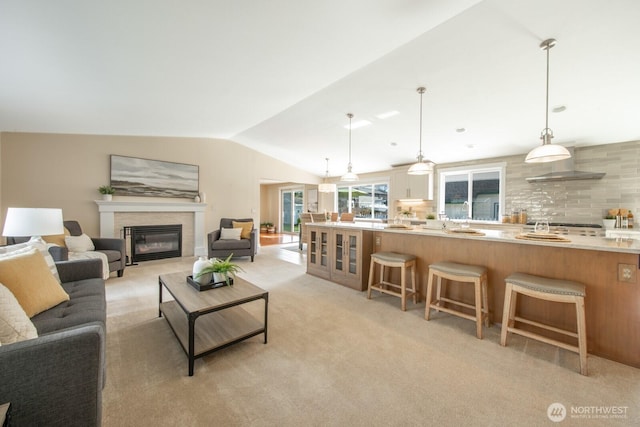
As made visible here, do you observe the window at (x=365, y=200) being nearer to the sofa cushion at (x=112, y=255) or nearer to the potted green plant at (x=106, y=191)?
the sofa cushion at (x=112, y=255)

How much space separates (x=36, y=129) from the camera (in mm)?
4062

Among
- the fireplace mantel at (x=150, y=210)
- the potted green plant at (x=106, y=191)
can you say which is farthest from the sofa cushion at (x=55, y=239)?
the potted green plant at (x=106, y=191)

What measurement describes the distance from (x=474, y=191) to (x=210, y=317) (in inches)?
233

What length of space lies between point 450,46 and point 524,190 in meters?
3.90

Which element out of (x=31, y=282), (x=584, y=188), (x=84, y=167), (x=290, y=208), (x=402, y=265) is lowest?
(x=402, y=265)

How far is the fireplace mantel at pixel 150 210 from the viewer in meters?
4.75

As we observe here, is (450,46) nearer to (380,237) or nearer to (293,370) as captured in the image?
(380,237)

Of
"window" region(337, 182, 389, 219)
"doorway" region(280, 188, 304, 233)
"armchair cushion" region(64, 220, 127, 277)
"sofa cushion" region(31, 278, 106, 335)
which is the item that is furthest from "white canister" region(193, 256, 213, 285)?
"doorway" region(280, 188, 304, 233)

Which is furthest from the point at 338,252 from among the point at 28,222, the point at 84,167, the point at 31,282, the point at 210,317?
the point at 84,167

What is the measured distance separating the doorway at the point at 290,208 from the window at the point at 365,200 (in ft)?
7.13

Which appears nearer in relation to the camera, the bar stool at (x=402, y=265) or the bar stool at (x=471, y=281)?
the bar stool at (x=471, y=281)

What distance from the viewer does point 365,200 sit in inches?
322

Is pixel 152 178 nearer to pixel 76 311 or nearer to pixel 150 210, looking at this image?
pixel 150 210

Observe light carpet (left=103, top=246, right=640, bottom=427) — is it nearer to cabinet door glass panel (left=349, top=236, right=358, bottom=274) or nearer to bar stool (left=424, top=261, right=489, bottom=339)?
bar stool (left=424, top=261, right=489, bottom=339)
